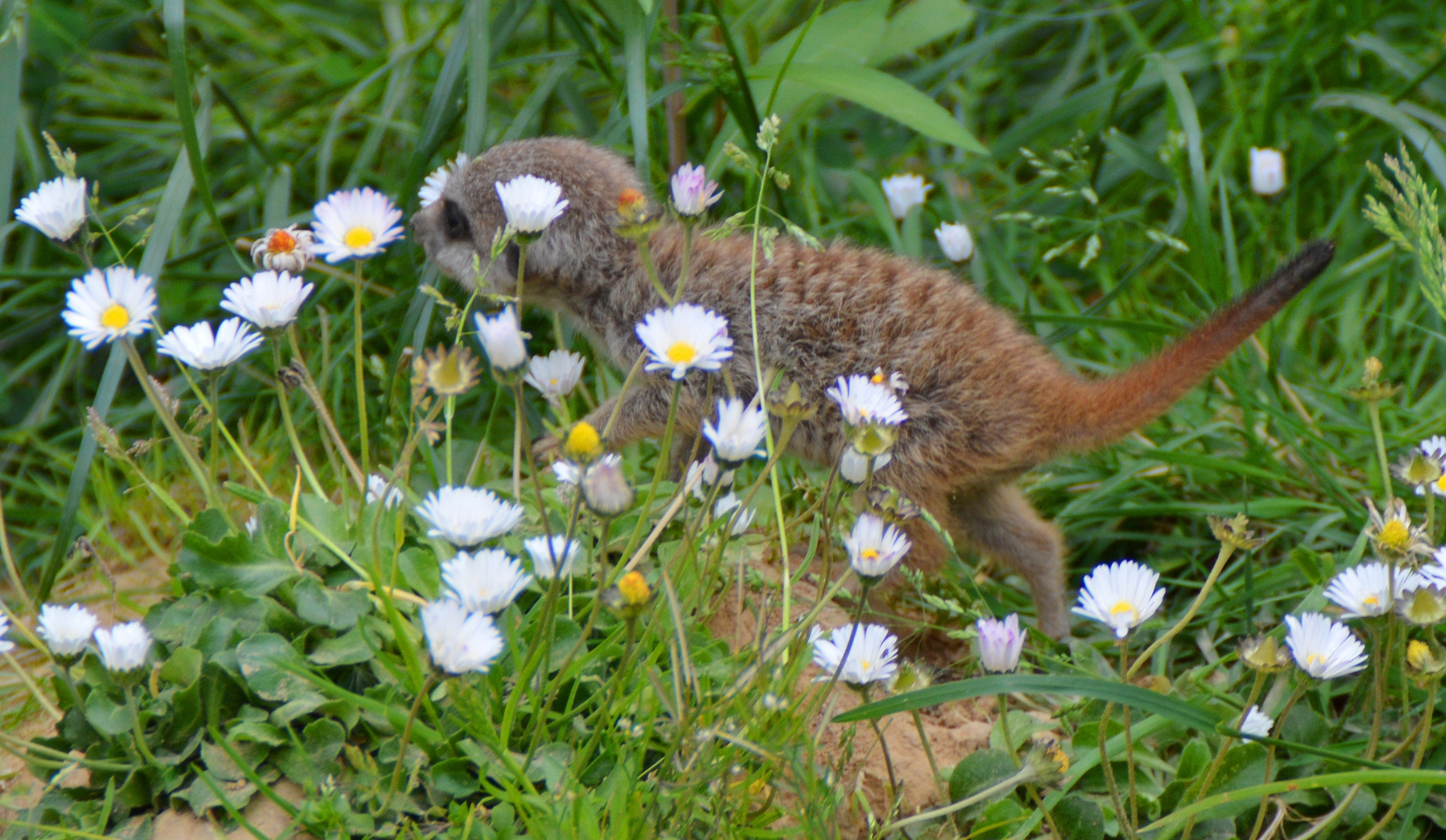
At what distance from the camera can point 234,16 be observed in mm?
4688

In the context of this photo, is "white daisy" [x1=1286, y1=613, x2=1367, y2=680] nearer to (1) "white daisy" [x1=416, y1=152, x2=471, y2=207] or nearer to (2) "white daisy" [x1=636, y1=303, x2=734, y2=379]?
(2) "white daisy" [x1=636, y1=303, x2=734, y2=379]

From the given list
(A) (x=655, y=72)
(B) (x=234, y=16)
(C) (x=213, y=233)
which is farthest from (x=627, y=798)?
(B) (x=234, y=16)

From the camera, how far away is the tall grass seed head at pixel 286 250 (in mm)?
2129

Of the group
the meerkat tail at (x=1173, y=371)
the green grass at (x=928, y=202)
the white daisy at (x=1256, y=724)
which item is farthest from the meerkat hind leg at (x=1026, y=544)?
the white daisy at (x=1256, y=724)

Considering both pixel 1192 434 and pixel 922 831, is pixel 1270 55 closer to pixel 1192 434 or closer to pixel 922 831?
pixel 1192 434

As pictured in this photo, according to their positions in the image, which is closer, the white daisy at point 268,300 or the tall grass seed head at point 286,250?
the white daisy at point 268,300

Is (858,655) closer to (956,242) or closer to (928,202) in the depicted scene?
(956,242)

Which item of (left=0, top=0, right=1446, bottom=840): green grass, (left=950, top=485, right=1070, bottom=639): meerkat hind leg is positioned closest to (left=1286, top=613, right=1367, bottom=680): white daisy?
(left=0, top=0, right=1446, bottom=840): green grass

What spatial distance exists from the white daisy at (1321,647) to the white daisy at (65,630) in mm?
1852

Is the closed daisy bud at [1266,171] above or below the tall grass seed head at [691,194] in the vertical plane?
above

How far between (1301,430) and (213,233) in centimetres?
342

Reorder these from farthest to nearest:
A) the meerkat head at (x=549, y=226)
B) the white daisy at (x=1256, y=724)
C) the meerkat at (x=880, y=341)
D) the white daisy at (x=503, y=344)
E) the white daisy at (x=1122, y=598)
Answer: the meerkat head at (x=549, y=226)
the meerkat at (x=880, y=341)
the white daisy at (x=1256, y=724)
the white daisy at (x=1122, y=598)
the white daisy at (x=503, y=344)

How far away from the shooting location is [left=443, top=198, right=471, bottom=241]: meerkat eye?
3.07 m

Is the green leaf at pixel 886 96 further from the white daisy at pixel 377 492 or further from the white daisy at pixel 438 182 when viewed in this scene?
the white daisy at pixel 377 492
